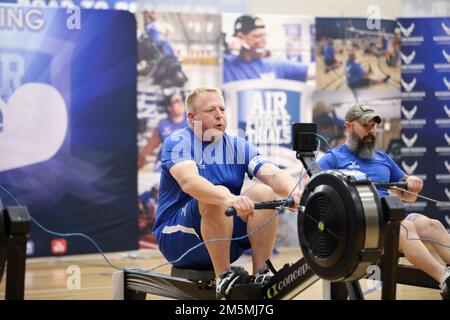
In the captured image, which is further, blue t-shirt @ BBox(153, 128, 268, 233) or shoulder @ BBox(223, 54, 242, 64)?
shoulder @ BBox(223, 54, 242, 64)

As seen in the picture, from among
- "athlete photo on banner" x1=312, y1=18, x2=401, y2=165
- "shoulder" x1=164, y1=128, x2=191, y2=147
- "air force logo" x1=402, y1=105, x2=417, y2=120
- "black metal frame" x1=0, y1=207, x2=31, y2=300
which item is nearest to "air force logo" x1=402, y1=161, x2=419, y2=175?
"athlete photo on banner" x1=312, y1=18, x2=401, y2=165

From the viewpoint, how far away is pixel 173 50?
749 centimetres

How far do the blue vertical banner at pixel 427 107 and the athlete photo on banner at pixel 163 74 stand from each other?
2.08 meters

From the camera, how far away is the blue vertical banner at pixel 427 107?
303 inches

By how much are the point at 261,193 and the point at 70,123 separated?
397cm

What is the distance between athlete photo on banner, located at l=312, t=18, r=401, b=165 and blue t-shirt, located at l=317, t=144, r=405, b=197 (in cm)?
336

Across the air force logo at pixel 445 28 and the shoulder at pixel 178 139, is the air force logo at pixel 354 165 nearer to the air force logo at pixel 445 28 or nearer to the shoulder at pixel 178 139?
the shoulder at pixel 178 139

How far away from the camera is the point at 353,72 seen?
790 centimetres

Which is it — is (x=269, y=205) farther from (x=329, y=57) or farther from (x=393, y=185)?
(x=329, y=57)

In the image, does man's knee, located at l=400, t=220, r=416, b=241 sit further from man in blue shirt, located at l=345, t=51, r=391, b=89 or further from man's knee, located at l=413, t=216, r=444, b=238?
man in blue shirt, located at l=345, t=51, r=391, b=89

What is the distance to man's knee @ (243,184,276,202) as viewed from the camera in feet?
11.1
